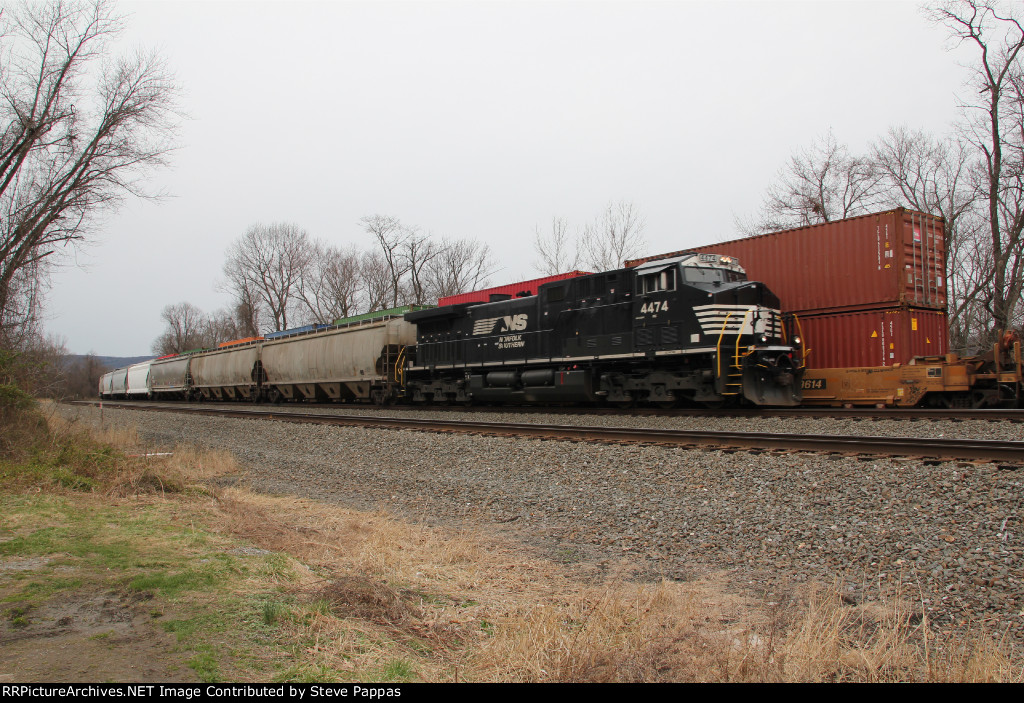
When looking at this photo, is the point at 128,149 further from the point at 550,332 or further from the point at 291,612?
the point at 291,612

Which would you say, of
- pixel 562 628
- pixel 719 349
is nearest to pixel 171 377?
pixel 719 349

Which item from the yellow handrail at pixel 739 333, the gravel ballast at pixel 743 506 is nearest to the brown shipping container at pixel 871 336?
the yellow handrail at pixel 739 333

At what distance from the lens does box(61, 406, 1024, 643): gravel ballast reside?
13.7 feet

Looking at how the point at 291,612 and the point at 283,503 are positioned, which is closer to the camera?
the point at 291,612

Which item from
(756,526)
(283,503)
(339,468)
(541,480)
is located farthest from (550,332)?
(756,526)

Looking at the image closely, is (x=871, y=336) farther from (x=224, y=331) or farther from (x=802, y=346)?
(x=224, y=331)

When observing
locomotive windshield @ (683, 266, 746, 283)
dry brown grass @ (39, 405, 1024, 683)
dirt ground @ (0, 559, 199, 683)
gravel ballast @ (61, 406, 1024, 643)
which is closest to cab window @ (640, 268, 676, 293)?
locomotive windshield @ (683, 266, 746, 283)

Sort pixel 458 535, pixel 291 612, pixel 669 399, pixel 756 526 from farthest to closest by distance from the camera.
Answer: pixel 669 399 < pixel 458 535 < pixel 756 526 < pixel 291 612

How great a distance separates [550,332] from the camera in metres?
16.7

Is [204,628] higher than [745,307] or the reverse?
the reverse

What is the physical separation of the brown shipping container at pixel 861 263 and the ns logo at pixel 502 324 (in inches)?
265

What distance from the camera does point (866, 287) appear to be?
572 inches

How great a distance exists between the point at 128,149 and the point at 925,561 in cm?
1908

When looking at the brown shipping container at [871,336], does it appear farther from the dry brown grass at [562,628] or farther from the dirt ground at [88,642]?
the dirt ground at [88,642]
